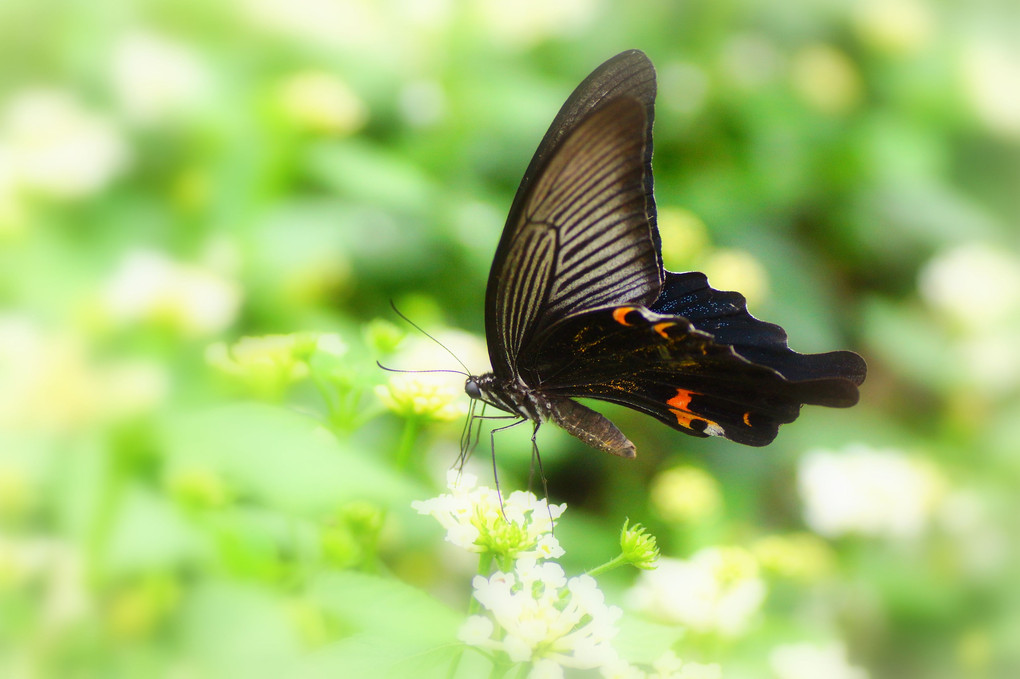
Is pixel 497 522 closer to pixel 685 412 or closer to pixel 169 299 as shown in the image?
pixel 685 412

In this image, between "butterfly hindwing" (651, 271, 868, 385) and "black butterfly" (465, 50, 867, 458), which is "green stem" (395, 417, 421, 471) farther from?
"butterfly hindwing" (651, 271, 868, 385)

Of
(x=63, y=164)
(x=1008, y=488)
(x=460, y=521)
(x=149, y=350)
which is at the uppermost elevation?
(x=1008, y=488)

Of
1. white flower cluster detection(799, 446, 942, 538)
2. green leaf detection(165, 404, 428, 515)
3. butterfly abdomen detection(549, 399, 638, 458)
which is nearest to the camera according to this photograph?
green leaf detection(165, 404, 428, 515)

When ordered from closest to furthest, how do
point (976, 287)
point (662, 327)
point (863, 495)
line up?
point (662, 327) → point (863, 495) → point (976, 287)

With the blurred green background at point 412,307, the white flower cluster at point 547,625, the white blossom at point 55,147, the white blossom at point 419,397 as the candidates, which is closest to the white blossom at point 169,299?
the blurred green background at point 412,307

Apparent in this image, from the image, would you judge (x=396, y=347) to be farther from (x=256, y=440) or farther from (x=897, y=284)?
(x=897, y=284)

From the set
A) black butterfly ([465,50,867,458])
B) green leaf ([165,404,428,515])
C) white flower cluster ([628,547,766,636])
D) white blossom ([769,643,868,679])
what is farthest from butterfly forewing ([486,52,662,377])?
white blossom ([769,643,868,679])

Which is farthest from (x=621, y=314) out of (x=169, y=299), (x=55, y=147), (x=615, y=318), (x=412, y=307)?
(x=55, y=147)

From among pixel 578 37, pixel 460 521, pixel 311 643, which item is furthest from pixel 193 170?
pixel 460 521
